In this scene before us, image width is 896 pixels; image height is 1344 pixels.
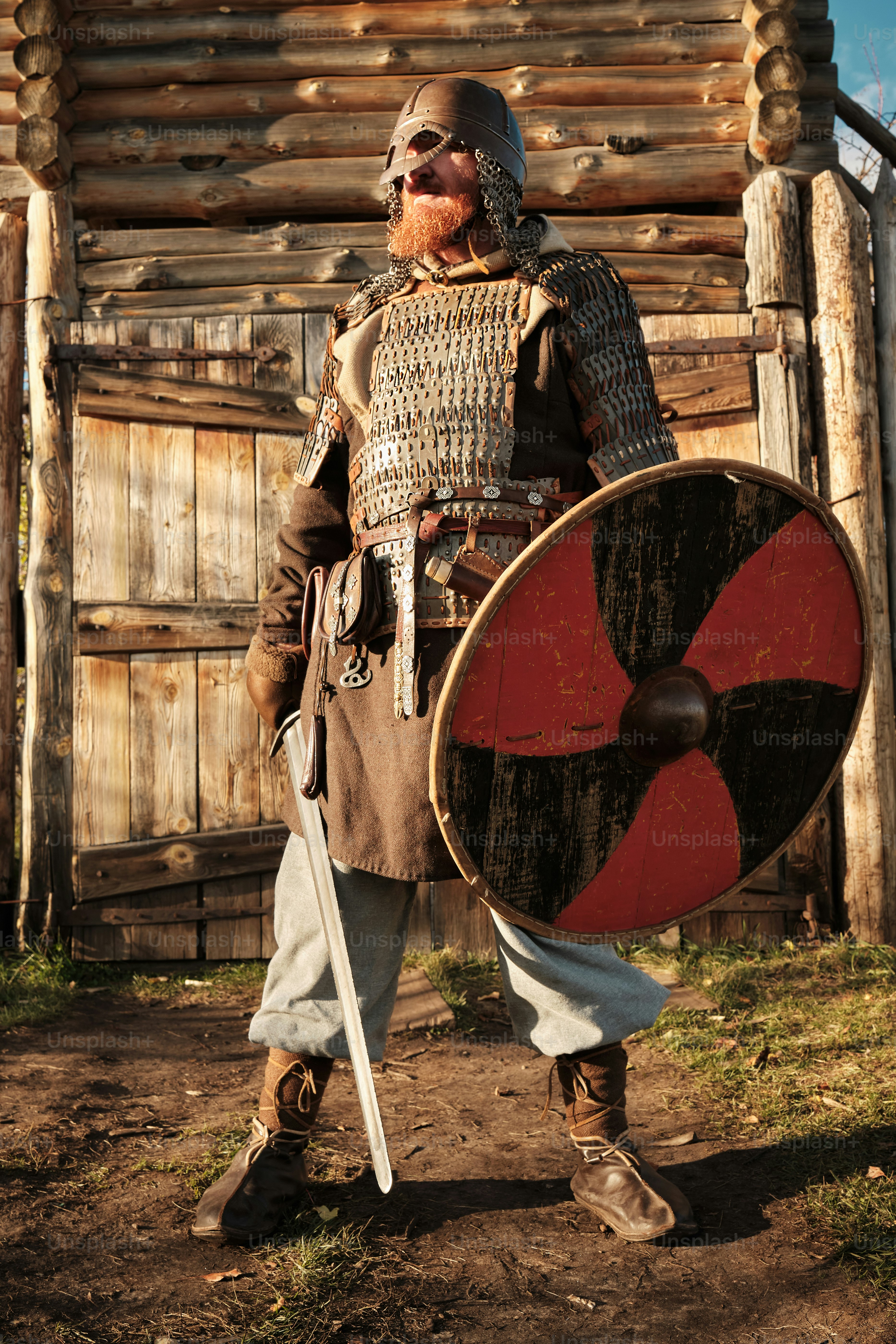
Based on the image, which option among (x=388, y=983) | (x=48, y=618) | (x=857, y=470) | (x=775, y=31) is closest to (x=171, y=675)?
(x=48, y=618)

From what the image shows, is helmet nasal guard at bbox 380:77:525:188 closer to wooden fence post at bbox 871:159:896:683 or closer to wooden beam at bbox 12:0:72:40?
wooden fence post at bbox 871:159:896:683

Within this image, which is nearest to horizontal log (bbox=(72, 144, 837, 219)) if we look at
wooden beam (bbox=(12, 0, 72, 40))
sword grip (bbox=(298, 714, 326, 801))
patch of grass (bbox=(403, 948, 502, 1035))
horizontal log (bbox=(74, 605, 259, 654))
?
wooden beam (bbox=(12, 0, 72, 40))

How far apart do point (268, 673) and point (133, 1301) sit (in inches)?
44.1

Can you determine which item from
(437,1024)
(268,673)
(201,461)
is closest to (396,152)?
(268,673)

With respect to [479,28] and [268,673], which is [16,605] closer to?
[268,673]

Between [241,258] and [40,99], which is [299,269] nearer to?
[241,258]

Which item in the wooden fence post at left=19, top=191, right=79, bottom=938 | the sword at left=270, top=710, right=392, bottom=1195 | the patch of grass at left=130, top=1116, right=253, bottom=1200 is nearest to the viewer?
the sword at left=270, top=710, right=392, bottom=1195

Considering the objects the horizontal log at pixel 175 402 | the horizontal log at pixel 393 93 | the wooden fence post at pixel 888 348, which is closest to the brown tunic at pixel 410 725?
the horizontal log at pixel 175 402

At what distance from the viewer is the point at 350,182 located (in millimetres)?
3918

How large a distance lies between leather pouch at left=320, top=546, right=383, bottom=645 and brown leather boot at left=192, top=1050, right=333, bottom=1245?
80 cm

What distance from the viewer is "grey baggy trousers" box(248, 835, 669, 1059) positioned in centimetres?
183

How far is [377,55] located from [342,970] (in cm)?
364

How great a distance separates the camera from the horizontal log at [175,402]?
3.70 metres

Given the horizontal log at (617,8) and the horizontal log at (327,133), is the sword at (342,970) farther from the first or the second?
the horizontal log at (617,8)
